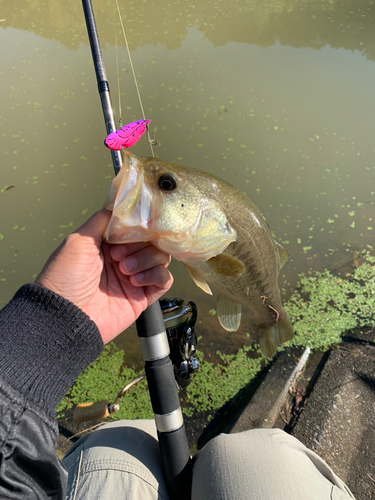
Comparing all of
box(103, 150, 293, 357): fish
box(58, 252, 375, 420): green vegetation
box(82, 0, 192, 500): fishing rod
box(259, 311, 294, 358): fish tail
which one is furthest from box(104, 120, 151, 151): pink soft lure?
box(58, 252, 375, 420): green vegetation

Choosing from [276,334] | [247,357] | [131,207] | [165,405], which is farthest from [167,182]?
[247,357]

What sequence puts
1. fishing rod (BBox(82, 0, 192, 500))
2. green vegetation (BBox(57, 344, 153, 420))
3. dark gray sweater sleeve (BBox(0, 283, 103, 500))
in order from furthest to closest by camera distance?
1. green vegetation (BBox(57, 344, 153, 420))
2. fishing rod (BBox(82, 0, 192, 500))
3. dark gray sweater sleeve (BBox(0, 283, 103, 500))

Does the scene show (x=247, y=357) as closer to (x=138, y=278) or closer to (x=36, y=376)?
(x=138, y=278)

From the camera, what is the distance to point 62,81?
Result: 5062mm

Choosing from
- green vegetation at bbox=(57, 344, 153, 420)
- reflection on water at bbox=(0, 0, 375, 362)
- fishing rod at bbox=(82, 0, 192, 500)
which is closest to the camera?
fishing rod at bbox=(82, 0, 192, 500)

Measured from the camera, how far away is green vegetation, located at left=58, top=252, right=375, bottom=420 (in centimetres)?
232

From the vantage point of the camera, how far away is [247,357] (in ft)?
8.27

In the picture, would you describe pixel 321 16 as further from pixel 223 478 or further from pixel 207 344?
pixel 223 478

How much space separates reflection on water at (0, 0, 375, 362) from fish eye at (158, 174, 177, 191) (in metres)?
1.84

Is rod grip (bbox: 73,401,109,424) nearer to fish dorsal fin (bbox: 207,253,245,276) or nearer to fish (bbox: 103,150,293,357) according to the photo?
fish (bbox: 103,150,293,357)

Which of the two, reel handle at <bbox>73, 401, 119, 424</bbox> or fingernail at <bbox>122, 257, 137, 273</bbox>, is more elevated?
fingernail at <bbox>122, 257, 137, 273</bbox>

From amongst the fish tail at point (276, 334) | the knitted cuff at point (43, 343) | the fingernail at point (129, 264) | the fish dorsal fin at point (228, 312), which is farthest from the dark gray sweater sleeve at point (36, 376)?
the fish tail at point (276, 334)

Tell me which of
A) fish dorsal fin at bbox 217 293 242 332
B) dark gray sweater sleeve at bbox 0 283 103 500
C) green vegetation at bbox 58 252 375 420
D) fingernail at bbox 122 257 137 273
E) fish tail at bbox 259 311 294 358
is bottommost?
green vegetation at bbox 58 252 375 420

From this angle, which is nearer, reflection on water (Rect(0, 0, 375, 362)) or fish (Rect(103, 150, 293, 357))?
→ fish (Rect(103, 150, 293, 357))
